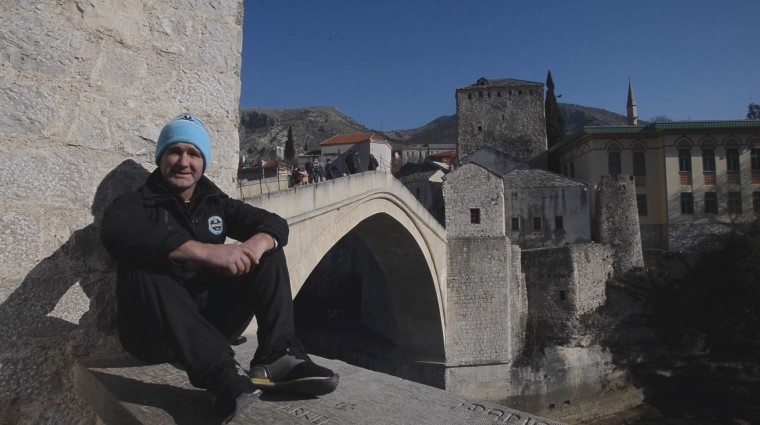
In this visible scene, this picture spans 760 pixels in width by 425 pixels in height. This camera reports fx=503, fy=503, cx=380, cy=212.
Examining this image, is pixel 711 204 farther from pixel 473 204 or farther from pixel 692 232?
pixel 473 204

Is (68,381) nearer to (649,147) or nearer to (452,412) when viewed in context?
(452,412)

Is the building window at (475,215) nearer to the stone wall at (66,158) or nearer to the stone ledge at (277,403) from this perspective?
the stone wall at (66,158)

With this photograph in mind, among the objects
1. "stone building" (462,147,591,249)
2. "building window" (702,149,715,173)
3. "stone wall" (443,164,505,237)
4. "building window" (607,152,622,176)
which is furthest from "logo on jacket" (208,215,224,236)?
"building window" (702,149,715,173)

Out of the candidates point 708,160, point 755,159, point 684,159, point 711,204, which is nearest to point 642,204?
point 684,159

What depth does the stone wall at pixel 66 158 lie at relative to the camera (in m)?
1.64

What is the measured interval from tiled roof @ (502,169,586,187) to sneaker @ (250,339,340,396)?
18062 mm

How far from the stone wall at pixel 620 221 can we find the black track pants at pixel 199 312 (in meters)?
17.5

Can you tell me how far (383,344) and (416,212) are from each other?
19.3 ft

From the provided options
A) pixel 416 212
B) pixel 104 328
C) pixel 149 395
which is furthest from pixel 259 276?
pixel 416 212

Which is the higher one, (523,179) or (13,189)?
(523,179)

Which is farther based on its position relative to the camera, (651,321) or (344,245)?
(344,245)

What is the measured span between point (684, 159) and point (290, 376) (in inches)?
867

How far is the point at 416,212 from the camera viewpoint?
12.4 metres

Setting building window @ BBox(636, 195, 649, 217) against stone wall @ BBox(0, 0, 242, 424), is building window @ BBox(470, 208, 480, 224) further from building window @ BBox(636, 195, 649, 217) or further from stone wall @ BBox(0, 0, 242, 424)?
stone wall @ BBox(0, 0, 242, 424)
